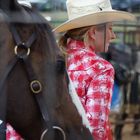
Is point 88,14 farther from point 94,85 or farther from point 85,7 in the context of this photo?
point 94,85

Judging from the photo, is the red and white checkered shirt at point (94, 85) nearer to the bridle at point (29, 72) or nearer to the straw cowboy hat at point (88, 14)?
the straw cowboy hat at point (88, 14)

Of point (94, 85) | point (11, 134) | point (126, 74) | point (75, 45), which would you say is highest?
point (75, 45)

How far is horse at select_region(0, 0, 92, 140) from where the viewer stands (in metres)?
1.83

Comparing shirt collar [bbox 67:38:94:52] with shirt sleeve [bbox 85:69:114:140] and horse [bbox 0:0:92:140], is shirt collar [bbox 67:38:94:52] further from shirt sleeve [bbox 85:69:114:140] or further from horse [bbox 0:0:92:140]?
horse [bbox 0:0:92:140]

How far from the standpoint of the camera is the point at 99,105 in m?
2.19

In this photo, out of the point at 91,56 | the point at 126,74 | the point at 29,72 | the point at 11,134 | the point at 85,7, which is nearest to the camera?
the point at 29,72

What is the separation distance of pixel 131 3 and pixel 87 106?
12.3 feet

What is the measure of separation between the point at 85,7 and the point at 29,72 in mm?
649

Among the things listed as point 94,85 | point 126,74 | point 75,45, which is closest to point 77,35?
point 75,45

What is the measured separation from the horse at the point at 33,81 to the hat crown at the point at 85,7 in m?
0.47

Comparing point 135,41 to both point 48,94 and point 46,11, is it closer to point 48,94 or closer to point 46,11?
point 46,11

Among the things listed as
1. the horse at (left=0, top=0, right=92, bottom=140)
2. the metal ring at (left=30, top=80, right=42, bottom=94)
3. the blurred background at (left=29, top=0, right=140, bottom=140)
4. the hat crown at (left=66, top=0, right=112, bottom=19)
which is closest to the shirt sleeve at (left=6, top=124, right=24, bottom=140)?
the horse at (left=0, top=0, right=92, bottom=140)

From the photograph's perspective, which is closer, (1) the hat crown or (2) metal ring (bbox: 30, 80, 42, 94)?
(2) metal ring (bbox: 30, 80, 42, 94)

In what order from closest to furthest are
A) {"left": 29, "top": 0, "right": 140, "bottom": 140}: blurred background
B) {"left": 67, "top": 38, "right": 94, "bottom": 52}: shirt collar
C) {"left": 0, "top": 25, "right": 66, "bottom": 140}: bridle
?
{"left": 0, "top": 25, "right": 66, "bottom": 140}: bridle < {"left": 67, "top": 38, "right": 94, "bottom": 52}: shirt collar < {"left": 29, "top": 0, "right": 140, "bottom": 140}: blurred background
